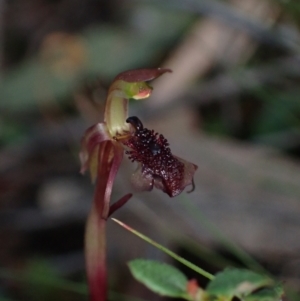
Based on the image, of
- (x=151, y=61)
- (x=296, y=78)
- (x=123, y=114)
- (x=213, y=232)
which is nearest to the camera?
(x=123, y=114)

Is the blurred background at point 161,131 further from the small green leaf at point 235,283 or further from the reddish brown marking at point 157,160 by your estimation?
the small green leaf at point 235,283

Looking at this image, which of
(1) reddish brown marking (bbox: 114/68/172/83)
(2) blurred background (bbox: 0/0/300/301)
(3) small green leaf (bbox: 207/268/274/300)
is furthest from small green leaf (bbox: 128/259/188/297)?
(2) blurred background (bbox: 0/0/300/301)

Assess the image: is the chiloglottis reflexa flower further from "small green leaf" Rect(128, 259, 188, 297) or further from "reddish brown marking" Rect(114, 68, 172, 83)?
"small green leaf" Rect(128, 259, 188, 297)

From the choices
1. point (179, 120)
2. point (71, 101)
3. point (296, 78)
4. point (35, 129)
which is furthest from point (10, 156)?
point (296, 78)

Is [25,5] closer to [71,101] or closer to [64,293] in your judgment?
[71,101]

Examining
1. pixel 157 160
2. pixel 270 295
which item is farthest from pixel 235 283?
pixel 157 160

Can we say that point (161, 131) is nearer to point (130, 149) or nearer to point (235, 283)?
point (130, 149)
